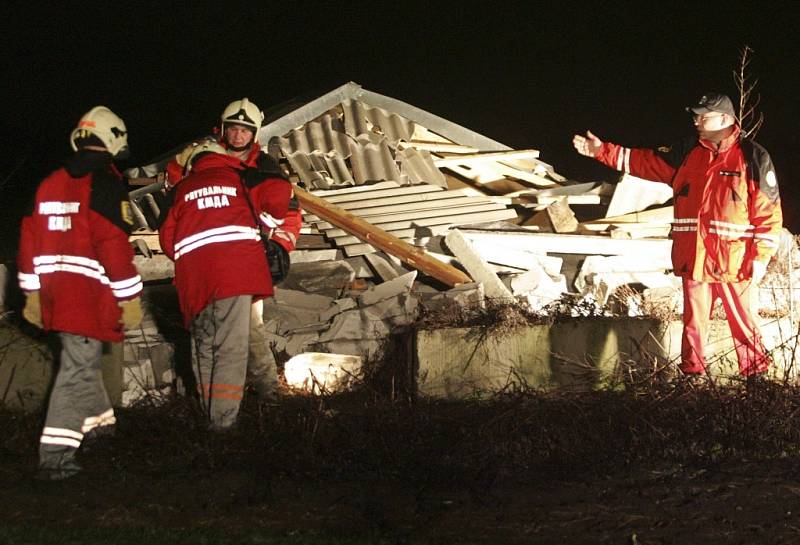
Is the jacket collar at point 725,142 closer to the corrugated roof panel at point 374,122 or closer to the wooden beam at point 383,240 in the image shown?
the wooden beam at point 383,240

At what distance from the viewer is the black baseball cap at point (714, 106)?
619 cm

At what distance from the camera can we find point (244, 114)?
6.11 m

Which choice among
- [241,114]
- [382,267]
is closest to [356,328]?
[382,267]

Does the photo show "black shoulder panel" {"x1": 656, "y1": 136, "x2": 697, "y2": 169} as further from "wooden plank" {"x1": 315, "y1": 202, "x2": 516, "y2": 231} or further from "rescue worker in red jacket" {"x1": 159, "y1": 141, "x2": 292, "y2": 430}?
"wooden plank" {"x1": 315, "y1": 202, "x2": 516, "y2": 231}

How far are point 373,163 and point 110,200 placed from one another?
4.99 m

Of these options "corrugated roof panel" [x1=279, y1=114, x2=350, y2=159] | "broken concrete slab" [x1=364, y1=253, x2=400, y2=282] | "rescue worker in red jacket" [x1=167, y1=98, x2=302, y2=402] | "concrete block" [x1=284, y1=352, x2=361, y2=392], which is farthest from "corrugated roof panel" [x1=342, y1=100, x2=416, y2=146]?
"rescue worker in red jacket" [x1=167, y1=98, x2=302, y2=402]

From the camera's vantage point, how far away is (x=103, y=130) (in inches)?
207

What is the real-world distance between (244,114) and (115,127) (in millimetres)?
987

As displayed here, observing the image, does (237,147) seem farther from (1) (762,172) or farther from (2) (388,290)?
(1) (762,172)

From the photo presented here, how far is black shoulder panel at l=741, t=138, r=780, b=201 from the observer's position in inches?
239

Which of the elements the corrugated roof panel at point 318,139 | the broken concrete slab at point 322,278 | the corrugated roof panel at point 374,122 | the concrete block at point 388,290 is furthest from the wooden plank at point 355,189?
the concrete block at point 388,290

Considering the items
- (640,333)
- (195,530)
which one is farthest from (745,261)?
(195,530)

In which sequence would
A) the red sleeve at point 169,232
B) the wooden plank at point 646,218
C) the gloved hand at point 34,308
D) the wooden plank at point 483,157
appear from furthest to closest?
the wooden plank at point 483,157 < the wooden plank at point 646,218 < the red sleeve at point 169,232 < the gloved hand at point 34,308

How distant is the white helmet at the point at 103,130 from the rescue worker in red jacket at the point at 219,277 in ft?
1.68
